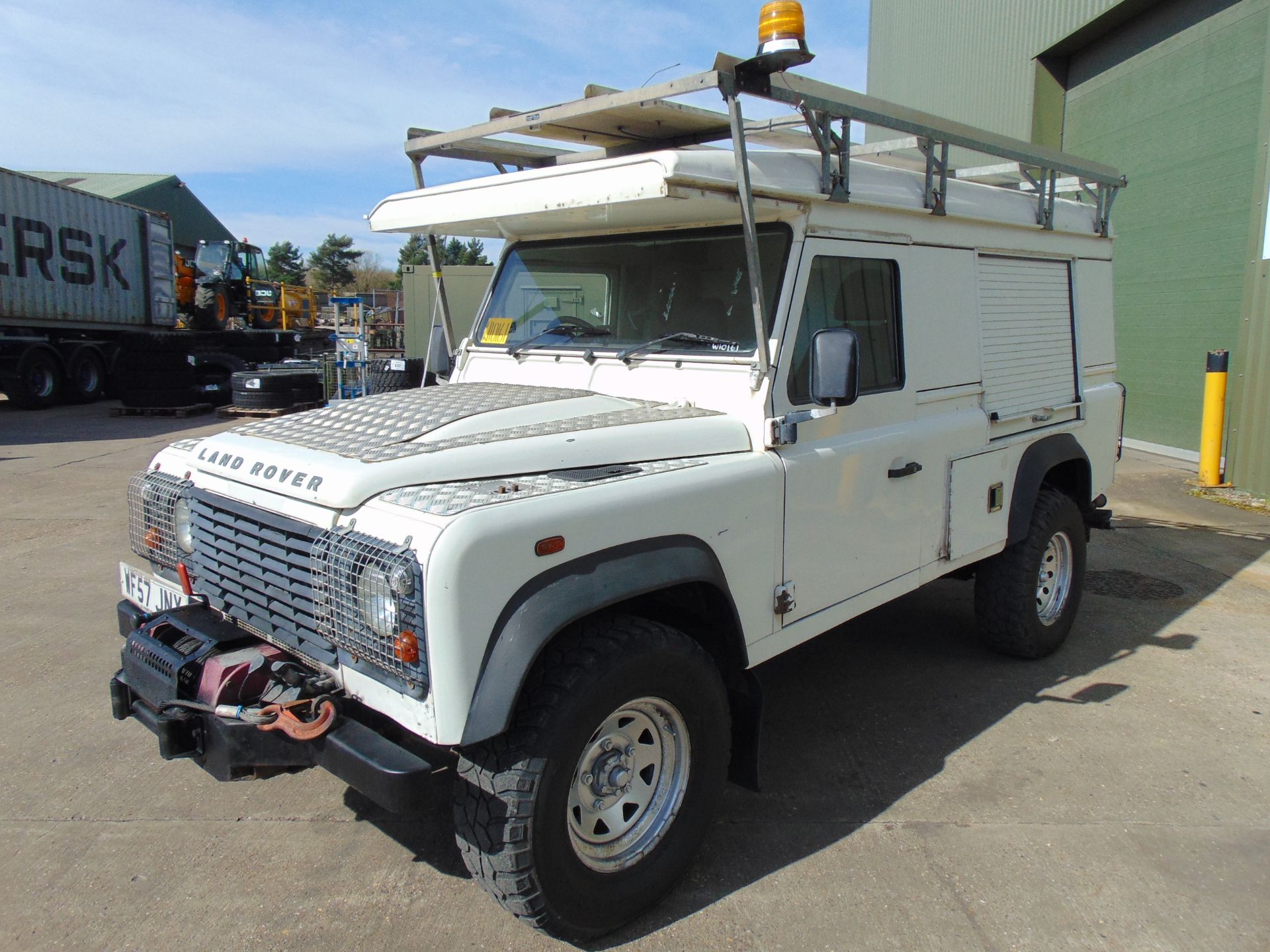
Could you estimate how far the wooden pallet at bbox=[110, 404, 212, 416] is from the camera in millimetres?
15961

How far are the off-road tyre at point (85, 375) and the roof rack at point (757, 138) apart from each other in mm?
16219

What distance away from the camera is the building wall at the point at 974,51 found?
1224 cm

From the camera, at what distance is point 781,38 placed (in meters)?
2.83

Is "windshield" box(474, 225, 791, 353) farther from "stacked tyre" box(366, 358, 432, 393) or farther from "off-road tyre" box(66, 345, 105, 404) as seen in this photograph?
"off-road tyre" box(66, 345, 105, 404)

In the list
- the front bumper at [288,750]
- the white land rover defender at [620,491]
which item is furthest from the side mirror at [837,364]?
the front bumper at [288,750]

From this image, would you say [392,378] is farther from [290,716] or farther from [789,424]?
[290,716]

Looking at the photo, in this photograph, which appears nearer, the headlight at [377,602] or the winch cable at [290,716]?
the headlight at [377,602]

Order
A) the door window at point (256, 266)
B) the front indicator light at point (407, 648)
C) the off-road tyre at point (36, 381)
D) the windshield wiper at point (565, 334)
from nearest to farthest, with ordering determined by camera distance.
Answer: the front indicator light at point (407, 648) → the windshield wiper at point (565, 334) → the off-road tyre at point (36, 381) → the door window at point (256, 266)

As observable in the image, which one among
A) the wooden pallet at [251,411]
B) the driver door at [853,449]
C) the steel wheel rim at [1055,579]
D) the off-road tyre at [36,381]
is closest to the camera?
the driver door at [853,449]

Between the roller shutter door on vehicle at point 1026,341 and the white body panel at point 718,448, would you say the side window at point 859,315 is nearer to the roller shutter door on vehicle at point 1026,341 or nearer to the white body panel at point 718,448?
the white body panel at point 718,448

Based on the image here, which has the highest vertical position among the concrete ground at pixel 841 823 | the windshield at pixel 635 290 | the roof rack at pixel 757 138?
→ the roof rack at pixel 757 138

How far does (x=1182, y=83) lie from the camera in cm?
1034

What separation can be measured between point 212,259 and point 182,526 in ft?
78.3

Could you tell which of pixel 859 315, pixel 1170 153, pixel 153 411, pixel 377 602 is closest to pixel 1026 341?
pixel 859 315
